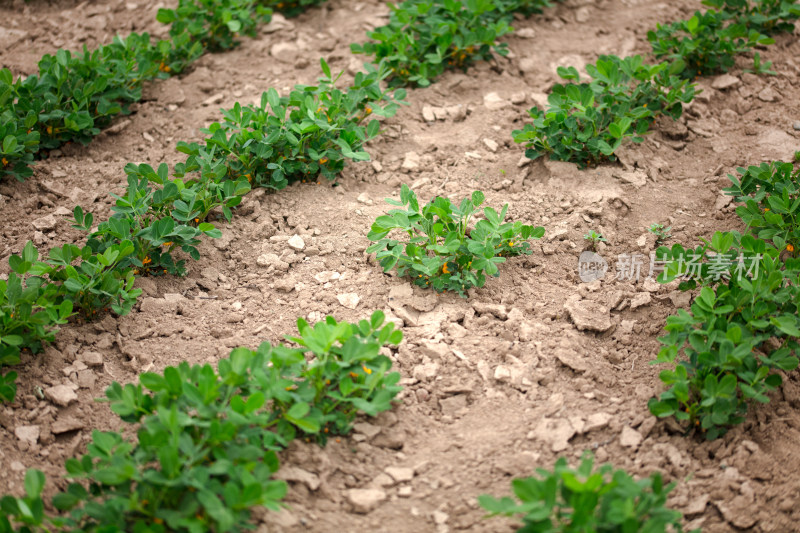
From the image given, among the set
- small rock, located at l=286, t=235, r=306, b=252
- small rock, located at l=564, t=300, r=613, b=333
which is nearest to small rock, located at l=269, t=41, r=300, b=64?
small rock, located at l=286, t=235, r=306, b=252

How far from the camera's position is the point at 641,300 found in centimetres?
302

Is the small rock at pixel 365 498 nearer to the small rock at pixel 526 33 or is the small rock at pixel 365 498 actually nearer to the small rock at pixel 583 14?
the small rock at pixel 526 33

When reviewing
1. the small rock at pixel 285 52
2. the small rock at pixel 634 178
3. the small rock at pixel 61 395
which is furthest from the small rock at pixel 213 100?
the small rock at pixel 634 178

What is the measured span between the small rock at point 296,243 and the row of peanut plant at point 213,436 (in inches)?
30.3

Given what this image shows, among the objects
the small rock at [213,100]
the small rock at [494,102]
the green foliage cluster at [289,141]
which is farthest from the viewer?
the small rock at [213,100]

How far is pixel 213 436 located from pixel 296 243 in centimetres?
134

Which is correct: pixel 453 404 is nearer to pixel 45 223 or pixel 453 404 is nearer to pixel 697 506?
pixel 697 506

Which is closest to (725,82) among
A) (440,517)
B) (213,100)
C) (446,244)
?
(446,244)

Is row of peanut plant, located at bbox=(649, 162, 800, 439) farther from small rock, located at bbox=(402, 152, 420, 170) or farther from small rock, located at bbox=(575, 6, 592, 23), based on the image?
small rock, located at bbox=(575, 6, 592, 23)

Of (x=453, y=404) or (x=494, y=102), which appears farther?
(x=494, y=102)

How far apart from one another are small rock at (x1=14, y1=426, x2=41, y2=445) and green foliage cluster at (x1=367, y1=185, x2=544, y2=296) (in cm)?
153

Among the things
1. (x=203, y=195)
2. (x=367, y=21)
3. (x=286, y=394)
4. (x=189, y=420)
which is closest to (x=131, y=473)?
(x=189, y=420)

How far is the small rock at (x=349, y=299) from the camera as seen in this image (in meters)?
3.02

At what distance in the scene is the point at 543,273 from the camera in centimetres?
318
